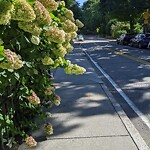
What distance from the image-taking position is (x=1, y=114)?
144 inches

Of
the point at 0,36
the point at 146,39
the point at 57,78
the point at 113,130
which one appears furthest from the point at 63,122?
the point at 146,39

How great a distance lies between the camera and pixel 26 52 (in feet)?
11.1

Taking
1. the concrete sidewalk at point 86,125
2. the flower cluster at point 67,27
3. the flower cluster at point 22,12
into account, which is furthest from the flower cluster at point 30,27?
the concrete sidewalk at point 86,125

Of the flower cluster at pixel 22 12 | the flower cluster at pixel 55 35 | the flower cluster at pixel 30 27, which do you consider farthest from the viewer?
the flower cluster at pixel 55 35

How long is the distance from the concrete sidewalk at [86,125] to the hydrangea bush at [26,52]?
0.43 meters

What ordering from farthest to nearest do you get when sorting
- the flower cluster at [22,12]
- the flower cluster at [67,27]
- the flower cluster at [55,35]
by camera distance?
the flower cluster at [67,27] < the flower cluster at [55,35] < the flower cluster at [22,12]

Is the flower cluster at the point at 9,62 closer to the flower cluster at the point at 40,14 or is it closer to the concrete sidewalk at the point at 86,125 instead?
the flower cluster at the point at 40,14

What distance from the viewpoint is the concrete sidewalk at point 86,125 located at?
15.1ft

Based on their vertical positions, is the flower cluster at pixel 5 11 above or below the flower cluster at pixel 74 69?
above

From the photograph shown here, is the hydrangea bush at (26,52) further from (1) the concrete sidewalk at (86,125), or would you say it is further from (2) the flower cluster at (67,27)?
(1) the concrete sidewalk at (86,125)

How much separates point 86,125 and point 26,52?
2.61 meters

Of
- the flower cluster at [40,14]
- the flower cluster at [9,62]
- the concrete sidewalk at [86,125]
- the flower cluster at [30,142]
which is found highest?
the flower cluster at [40,14]

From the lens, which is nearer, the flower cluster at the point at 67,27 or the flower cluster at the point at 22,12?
the flower cluster at the point at 22,12

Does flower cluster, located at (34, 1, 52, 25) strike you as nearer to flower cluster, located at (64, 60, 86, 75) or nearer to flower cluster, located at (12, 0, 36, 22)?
flower cluster, located at (12, 0, 36, 22)
